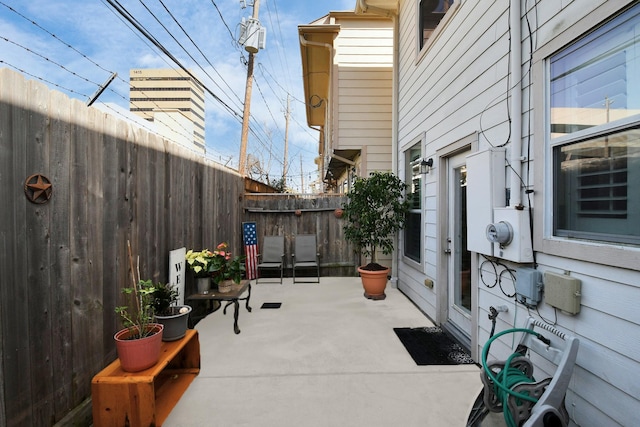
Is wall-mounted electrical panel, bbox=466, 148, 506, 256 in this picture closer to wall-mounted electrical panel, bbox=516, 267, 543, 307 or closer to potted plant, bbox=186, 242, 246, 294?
wall-mounted electrical panel, bbox=516, 267, 543, 307

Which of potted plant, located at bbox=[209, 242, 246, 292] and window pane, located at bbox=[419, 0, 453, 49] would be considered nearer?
potted plant, located at bbox=[209, 242, 246, 292]

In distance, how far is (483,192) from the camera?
7.13 feet

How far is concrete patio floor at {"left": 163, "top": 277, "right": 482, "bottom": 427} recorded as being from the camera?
6.03ft

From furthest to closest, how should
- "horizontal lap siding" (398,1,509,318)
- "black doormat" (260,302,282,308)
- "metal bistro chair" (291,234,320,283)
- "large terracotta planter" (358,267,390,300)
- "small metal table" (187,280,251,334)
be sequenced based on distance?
"metal bistro chair" (291,234,320,283) → "large terracotta planter" (358,267,390,300) → "black doormat" (260,302,282,308) → "small metal table" (187,280,251,334) → "horizontal lap siding" (398,1,509,318)

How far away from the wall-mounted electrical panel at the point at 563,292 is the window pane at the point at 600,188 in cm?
24

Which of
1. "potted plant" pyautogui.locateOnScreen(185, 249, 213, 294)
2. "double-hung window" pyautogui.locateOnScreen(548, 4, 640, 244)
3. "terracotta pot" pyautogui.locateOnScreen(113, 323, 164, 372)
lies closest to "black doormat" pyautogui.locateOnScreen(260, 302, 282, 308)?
"potted plant" pyautogui.locateOnScreen(185, 249, 213, 294)

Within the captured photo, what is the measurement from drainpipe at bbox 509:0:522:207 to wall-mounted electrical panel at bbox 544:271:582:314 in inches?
19.2

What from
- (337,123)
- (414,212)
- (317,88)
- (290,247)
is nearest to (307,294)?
(290,247)

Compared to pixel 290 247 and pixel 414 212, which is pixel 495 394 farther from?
pixel 290 247

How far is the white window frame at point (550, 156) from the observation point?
1.40 meters

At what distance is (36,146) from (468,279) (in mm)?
3297

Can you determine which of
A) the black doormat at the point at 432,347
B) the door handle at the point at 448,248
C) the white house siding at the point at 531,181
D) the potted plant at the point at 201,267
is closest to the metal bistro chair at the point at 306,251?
the white house siding at the point at 531,181

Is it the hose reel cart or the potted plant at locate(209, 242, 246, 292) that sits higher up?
the potted plant at locate(209, 242, 246, 292)

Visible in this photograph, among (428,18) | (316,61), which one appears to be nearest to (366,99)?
(428,18)
